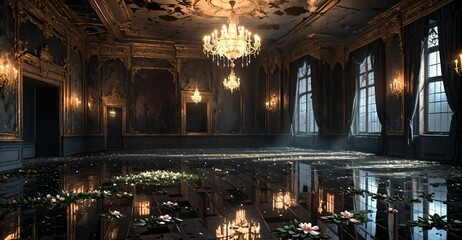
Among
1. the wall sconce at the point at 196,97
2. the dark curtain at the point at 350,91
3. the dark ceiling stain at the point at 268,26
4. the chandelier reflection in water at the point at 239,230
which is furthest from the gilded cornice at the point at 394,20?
the chandelier reflection in water at the point at 239,230

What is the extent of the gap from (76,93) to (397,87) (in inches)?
466

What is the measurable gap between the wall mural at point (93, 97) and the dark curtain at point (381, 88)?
11713mm

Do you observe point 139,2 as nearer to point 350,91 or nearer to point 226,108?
point 226,108

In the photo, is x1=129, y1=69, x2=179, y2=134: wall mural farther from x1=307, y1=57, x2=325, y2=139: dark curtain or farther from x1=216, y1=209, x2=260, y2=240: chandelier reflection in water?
x1=216, y1=209, x2=260, y2=240: chandelier reflection in water

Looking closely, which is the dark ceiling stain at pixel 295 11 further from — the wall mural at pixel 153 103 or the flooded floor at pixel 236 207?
the wall mural at pixel 153 103

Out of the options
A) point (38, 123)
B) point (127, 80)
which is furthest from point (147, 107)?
point (38, 123)

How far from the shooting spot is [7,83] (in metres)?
7.96

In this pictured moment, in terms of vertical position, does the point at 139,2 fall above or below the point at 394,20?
above

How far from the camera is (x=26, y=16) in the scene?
8.96 m

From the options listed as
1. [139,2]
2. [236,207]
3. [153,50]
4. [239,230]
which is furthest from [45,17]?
[239,230]

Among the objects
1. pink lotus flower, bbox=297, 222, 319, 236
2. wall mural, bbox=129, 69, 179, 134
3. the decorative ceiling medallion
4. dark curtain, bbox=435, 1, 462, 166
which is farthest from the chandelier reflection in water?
wall mural, bbox=129, 69, 179, 134

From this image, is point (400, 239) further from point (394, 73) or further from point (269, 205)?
point (394, 73)

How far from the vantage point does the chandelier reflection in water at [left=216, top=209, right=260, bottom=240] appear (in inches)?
110

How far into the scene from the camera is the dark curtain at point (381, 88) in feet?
37.2
